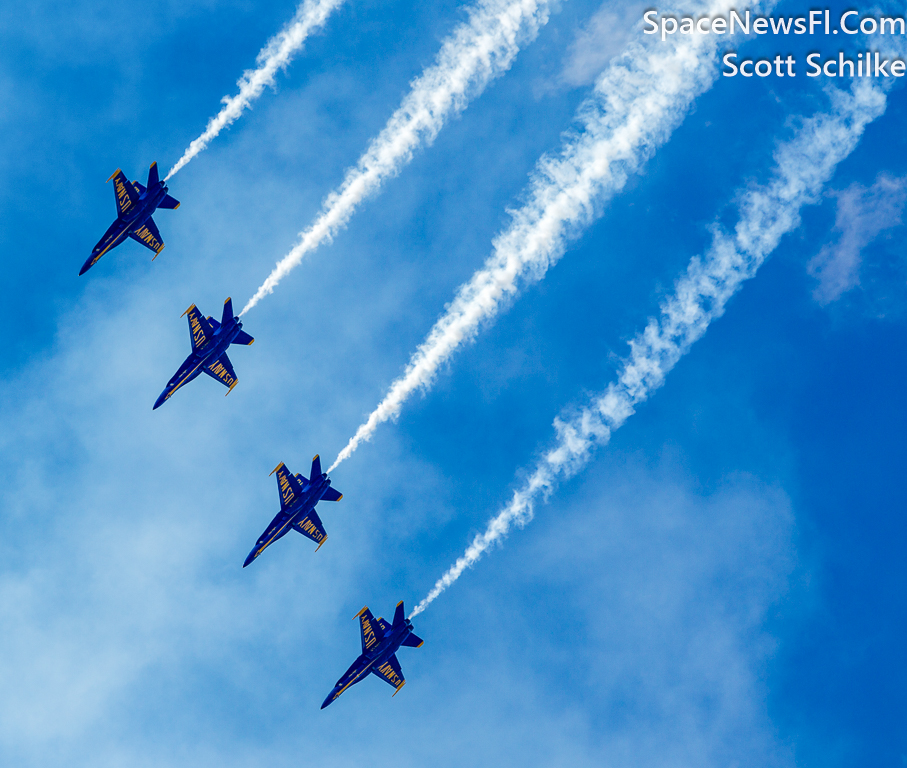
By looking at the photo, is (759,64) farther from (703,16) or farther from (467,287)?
(467,287)

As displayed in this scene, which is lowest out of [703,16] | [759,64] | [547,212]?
[547,212]

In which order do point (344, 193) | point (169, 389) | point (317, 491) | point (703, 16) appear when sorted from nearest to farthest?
point (703, 16) → point (344, 193) → point (317, 491) → point (169, 389)

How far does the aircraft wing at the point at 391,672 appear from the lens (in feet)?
183

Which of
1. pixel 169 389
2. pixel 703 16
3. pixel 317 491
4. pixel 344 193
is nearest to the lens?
pixel 703 16

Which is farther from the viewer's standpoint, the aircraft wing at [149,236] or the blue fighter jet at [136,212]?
the aircraft wing at [149,236]

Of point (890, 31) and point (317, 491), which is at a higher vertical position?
point (890, 31)

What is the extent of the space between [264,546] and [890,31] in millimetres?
52513

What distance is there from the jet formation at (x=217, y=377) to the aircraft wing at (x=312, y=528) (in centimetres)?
8

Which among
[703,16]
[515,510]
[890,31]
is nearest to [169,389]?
[515,510]

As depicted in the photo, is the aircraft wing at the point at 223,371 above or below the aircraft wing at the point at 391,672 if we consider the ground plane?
above

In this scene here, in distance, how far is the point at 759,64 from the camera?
50.7 metres

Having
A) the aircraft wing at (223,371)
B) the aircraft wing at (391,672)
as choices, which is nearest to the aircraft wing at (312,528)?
the aircraft wing at (391,672)

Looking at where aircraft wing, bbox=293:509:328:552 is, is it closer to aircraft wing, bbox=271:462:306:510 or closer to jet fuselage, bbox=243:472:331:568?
jet fuselage, bbox=243:472:331:568

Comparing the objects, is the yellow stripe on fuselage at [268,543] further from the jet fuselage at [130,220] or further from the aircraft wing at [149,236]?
the jet fuselage at [130,220]
